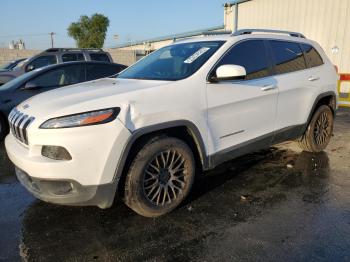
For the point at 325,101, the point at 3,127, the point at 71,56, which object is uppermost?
the point at 71,56

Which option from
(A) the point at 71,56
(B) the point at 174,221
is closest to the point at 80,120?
(B) the point at 174,221

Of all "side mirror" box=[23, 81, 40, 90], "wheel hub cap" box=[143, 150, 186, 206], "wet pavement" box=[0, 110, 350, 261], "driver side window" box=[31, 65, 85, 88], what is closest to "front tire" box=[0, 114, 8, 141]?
"side mirror" box=[23, 81, 40, 90]

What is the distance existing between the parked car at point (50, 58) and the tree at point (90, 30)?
49917 millimetres

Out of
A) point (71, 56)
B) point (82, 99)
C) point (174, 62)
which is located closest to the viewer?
point (82, 99)

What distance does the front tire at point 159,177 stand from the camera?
3.01 metres

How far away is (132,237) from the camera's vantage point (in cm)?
293

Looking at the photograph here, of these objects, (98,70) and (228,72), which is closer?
(228,72)

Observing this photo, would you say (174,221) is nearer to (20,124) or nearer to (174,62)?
(20,124)

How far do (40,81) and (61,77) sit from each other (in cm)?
44

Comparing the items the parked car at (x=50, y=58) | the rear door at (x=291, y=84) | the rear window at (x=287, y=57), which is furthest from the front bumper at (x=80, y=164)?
the parked car at (x=50, y=58)

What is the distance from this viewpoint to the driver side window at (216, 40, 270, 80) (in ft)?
12.4

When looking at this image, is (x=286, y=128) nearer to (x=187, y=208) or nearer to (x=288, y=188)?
(x=288, y=188)

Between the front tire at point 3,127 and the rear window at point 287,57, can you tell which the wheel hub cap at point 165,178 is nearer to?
the rear window at point 287,57

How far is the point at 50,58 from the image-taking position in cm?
1109
